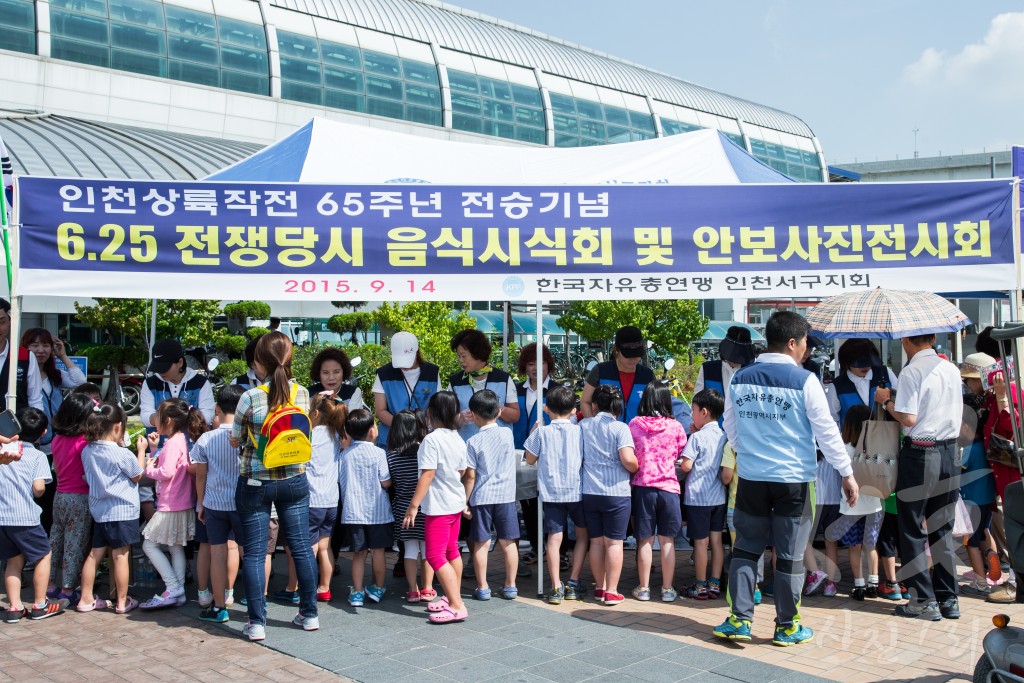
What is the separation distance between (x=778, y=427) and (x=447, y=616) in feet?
7.51

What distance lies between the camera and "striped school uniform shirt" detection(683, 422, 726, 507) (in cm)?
589

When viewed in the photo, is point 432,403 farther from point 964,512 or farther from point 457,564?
point 964,512

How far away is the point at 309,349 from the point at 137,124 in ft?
40.1

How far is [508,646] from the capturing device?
16.5ft

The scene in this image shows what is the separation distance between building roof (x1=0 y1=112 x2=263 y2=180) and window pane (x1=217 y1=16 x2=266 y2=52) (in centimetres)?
487

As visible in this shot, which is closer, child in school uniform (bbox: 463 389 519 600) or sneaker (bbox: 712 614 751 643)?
sneaker (bbox: 712 614 751 643)

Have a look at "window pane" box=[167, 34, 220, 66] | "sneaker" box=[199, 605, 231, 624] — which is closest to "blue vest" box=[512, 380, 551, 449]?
"sneaker" box=[199, 605, 231, 624]

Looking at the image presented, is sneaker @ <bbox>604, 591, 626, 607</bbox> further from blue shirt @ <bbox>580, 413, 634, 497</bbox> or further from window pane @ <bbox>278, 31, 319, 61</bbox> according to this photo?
window pane @ <bbox>278, 31, 319, 61</bbox>

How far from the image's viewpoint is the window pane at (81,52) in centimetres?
2442

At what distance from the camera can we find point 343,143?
23.9ft

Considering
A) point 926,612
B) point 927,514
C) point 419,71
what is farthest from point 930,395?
point 419,71

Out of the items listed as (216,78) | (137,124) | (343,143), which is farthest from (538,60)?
(343,143)

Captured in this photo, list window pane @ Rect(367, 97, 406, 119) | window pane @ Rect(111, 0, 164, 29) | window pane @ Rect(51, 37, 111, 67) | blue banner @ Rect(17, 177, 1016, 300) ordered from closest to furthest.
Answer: blue banner @ Rect(17, 177, 1016, 300), window pane @ Rect(51, 37, 111, 67), window pane @ Rect(111, 0, 164, 29), window pane @ Rect(367, 97, 406, 119)

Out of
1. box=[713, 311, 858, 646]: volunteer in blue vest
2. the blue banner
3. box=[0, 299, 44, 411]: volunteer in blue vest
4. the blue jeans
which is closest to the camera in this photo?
box=[713, 311, 858, 646]: volunteer in blue vest
